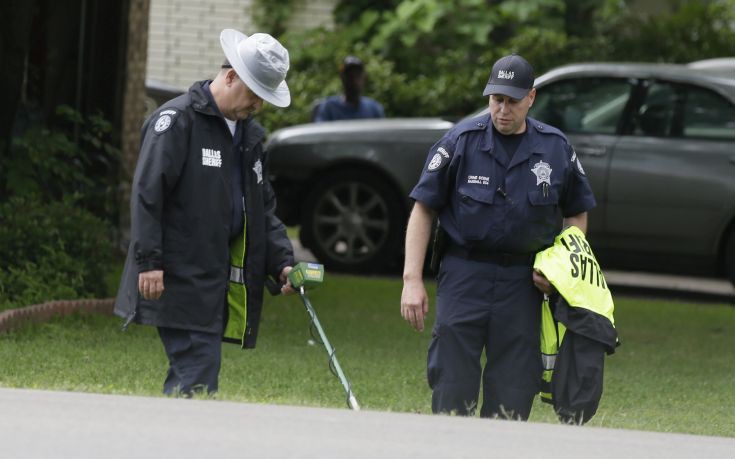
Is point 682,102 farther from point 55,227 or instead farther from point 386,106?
point 386,106

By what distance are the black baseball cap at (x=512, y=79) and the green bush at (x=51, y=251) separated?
13.6 ft

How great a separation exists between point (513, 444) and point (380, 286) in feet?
24.9

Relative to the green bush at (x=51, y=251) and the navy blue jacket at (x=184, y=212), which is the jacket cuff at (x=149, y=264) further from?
the green bush at (x=51, y=251)

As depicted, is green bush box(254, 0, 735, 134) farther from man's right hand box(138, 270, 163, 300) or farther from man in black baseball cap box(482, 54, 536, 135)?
man's right hand box(138, 270, 163, 300)

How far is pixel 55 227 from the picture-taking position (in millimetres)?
10531

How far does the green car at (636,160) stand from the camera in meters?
12.5

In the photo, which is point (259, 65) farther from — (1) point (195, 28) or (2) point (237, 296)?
(1) point (195, 28)

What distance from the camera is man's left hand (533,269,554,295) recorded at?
21.7 ft

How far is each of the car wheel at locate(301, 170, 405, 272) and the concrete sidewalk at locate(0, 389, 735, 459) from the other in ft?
25.0

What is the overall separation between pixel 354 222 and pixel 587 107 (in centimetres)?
197

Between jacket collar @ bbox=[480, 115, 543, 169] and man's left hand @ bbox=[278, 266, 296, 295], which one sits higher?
jacket collar @ bbox=[480, 115, 543, 169]

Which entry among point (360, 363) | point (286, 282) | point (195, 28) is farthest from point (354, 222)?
point (195, 28)

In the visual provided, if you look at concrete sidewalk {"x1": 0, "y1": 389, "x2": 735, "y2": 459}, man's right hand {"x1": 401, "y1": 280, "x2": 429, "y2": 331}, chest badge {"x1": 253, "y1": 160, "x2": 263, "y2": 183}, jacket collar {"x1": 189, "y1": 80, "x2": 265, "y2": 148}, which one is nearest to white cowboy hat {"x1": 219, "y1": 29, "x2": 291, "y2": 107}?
jacket collar {"x1": 189, "y1": 80, "x2": 265, "y2": 148}

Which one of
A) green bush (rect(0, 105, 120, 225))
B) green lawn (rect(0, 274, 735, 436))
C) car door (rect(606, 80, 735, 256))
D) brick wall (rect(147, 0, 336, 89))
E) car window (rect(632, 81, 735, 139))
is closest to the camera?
green lawn (rect(0, 274, 735, 436))
